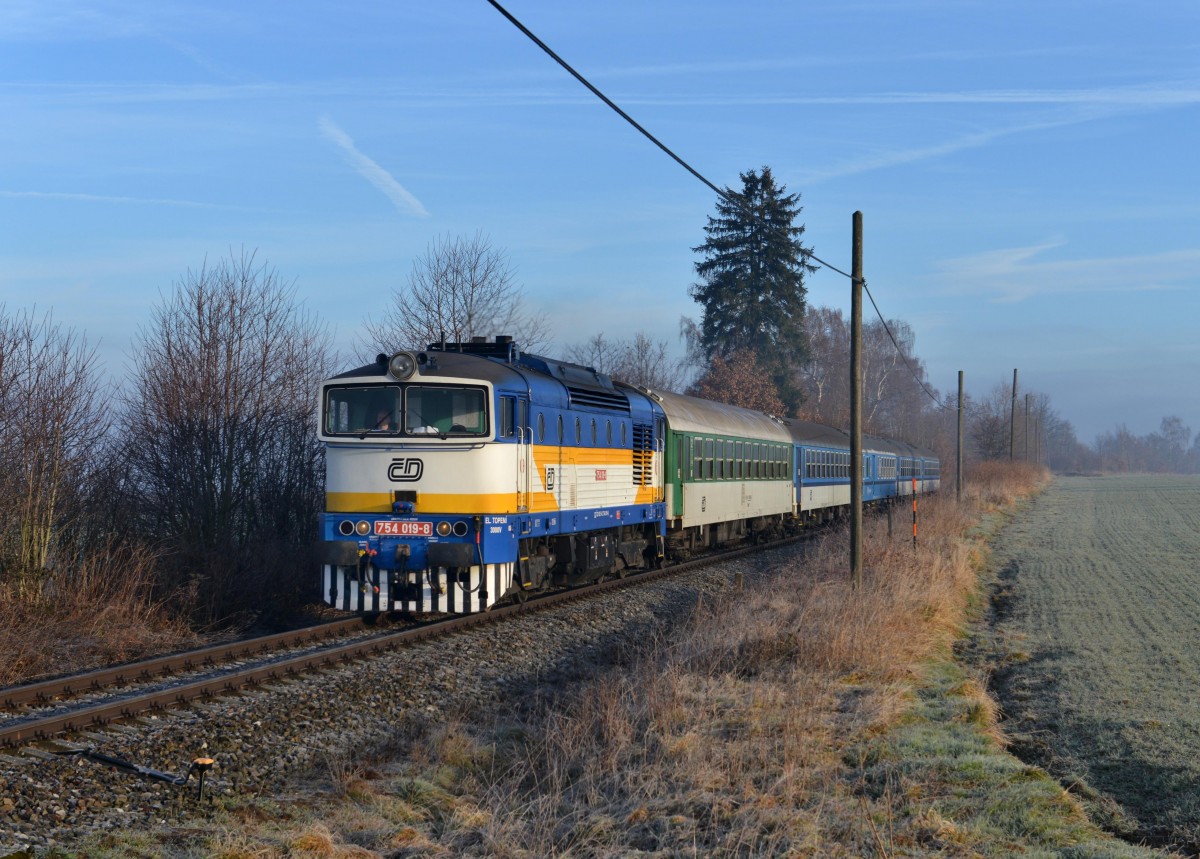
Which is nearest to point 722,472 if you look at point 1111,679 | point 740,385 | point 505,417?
point 505,417

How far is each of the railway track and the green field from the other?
6.69 meters

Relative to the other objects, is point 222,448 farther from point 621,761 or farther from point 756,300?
point 756,300

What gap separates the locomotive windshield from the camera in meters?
13.4

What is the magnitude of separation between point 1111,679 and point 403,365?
8.74m

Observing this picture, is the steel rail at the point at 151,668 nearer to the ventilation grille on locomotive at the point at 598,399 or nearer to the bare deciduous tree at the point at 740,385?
the ventilation grille on locomotive at the point at 598,399

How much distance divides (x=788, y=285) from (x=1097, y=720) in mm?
54215

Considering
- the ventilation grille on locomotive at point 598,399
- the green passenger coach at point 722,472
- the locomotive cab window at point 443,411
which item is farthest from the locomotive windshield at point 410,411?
the green passenger coach at point 722,472

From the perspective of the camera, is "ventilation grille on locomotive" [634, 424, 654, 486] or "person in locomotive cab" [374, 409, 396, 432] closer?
"person in locomotive cab" [374, 409, 396, 432]

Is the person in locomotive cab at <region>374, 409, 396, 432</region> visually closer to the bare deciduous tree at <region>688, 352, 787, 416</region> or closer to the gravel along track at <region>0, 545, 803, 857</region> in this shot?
the gravel along track at <region>0, 545, 803, 857</region>

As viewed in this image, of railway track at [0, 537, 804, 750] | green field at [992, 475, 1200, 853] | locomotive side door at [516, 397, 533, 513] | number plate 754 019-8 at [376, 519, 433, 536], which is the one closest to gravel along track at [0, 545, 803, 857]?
railway track at [0, 537, 804, 750]

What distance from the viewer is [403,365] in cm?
1342

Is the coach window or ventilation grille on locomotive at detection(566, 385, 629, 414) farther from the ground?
ventilation grille on locomotive at detection(566, 385, 629, 414)

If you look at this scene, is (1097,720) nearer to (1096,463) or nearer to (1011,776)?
(1011,776)

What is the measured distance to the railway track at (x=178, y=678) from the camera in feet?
28.5
